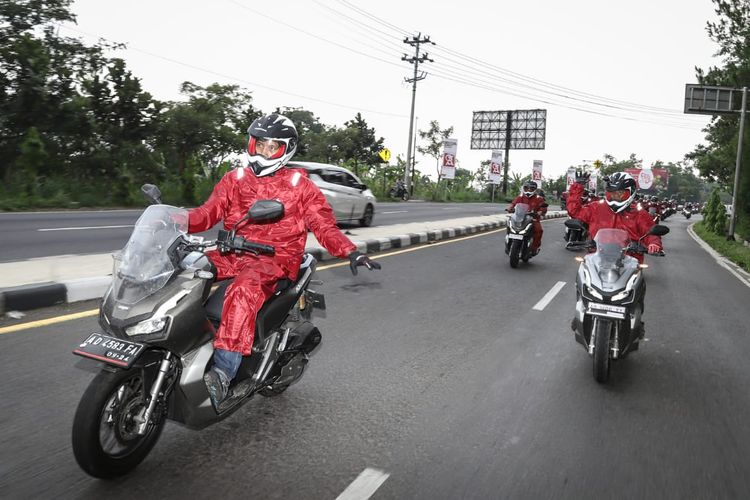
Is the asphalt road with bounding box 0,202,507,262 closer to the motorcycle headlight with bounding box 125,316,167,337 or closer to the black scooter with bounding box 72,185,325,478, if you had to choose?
the black scooter with bounding box 72,185,325,478

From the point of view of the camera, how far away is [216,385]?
3004 mm

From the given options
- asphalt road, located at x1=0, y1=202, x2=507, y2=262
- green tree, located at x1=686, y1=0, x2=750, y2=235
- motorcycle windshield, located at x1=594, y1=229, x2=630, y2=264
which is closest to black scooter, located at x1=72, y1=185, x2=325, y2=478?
motorcycle windshield, located at x1=594, y1=229, x2=630, y2=264

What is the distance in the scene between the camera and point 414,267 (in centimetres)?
1045

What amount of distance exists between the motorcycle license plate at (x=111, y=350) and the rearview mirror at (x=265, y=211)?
0.76 meters

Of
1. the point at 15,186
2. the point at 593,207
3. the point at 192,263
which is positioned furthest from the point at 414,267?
the point at 15,186

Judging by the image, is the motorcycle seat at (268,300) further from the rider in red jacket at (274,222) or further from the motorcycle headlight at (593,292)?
the motorcycle headlight at (593,292)

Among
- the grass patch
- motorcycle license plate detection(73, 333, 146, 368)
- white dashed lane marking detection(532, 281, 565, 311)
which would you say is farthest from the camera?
the grass patch

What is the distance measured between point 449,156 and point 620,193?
37.5 m

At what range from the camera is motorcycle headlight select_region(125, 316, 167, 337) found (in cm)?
264

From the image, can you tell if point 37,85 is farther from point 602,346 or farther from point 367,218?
point 602,346

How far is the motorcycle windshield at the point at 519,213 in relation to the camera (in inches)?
441

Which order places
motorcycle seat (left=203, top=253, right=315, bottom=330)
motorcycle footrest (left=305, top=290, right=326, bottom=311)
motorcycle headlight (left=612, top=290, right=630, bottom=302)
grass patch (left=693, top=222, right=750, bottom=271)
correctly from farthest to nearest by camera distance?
grass patch (left=693, top=222, right=750, bottom=271) → motorcycle headlight (left=612, top=290, right=630, bottom=302) → motorcycle footrest (left=305, top=290, right=326, bottom=311) → motorcycle seat (left=203, top=253, right=315, bottom=330)

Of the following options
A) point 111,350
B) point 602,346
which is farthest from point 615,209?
point 111,350

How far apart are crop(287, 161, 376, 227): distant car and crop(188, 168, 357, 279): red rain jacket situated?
12.1m
